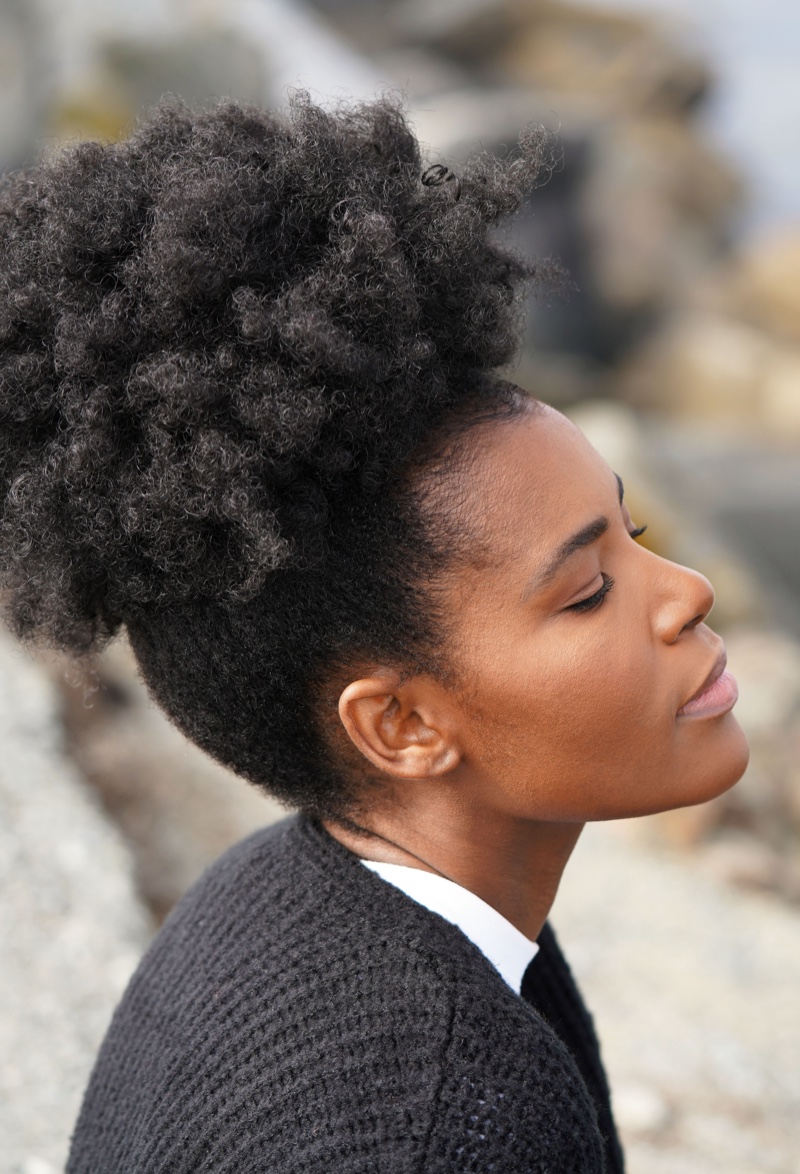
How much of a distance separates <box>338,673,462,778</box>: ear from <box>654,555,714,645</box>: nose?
305 mm

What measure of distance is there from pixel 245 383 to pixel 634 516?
5349 millimetres

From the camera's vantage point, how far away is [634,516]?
6.54m

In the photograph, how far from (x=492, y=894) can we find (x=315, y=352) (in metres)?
0.78

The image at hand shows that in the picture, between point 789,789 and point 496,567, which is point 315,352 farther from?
point 789,789

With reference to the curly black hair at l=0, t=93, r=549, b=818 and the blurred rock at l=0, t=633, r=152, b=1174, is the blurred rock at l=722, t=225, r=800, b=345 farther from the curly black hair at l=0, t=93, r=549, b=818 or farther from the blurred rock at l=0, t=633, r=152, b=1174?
the curly black hair at l=0, t=93, r=549, b=818

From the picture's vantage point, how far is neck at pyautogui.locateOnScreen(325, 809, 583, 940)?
1.63 metres

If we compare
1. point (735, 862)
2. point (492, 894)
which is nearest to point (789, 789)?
point (735, 862)

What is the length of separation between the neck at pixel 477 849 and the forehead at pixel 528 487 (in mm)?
387

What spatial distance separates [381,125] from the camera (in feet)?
5.16

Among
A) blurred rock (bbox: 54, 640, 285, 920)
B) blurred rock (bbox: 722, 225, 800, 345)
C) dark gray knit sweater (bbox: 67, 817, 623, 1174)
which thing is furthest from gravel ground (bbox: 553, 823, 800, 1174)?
blurred rock (bbox: 722, 225, 800, 345)

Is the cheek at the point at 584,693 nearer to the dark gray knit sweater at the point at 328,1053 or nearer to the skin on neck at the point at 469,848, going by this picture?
the skin on neck at the point at 469,848

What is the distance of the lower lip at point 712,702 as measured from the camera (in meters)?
1.60

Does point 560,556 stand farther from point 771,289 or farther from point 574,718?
point 771,289

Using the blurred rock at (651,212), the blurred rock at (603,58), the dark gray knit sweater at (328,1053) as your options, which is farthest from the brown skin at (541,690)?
the blurred rock at (603,58)
